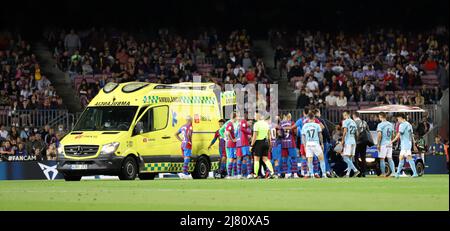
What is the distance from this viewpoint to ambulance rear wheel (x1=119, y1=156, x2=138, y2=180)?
106ft

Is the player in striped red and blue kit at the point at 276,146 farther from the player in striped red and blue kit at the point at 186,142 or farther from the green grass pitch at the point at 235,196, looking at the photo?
the green grass pitch at the point at 235,196

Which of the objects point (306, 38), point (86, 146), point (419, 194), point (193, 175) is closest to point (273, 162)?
point (193, 175)

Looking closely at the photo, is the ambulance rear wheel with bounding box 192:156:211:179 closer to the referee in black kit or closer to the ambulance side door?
the ambulance side door

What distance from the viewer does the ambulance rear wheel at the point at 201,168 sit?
34.6 metres

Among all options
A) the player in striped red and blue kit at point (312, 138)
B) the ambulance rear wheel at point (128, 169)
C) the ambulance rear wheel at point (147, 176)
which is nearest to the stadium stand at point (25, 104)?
the ambulance rear wheel at point (147, 176)

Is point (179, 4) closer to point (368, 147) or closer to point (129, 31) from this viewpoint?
point (129, 31)

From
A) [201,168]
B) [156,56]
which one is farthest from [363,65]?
[201,168]

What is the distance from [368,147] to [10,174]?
11.5 meters

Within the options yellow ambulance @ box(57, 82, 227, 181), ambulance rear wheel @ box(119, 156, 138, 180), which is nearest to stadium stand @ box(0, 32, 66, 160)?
yellow ambulance @ box(57, 82, 227, 181)

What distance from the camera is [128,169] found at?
32.7m

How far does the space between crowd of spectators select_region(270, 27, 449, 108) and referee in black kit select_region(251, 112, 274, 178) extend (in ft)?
37.0

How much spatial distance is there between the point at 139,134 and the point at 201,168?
264cm

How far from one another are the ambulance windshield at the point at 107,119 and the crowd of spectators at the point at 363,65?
491 inches

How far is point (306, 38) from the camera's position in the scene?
5159cm
